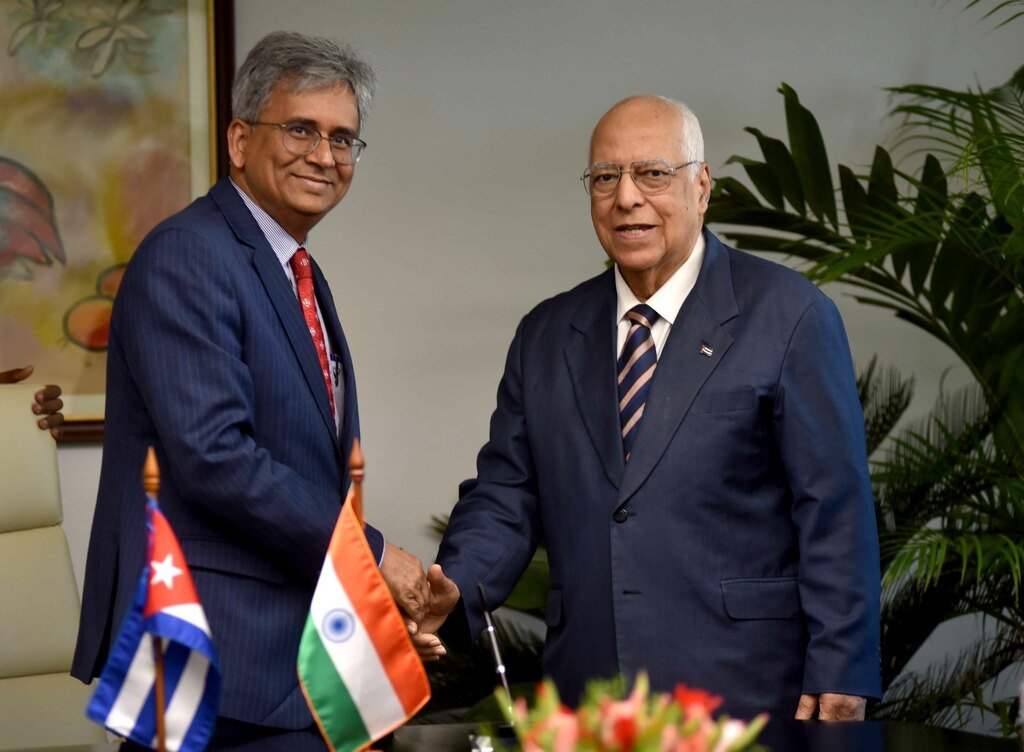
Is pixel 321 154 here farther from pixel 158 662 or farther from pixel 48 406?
pixel 48 406

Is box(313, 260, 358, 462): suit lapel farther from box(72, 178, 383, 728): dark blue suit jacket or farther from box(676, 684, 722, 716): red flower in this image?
box(676, 684, 722, 716): red flower

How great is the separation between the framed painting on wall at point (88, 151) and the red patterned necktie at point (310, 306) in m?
1.72

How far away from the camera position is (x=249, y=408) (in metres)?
2.29

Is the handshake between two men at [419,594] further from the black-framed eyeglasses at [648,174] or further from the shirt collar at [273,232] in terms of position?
the black-framed eyeglasses at [648,174]

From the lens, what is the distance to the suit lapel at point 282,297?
7.93 ft

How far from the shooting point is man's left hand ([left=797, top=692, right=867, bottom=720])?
8.00 feet

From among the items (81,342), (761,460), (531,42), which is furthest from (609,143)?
(81,342)

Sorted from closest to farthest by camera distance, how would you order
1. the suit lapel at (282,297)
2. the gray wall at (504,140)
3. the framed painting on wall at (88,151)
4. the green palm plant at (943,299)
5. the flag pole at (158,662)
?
the flag pole at (158,662)
the suit lapel at (282,297)
the green palm plant at (943,299)
the framed painting on wall at (88,151)
the gray wall at (504,140)

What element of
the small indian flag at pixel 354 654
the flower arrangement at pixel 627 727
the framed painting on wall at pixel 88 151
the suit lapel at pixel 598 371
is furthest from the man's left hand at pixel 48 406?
the flower arrangement at pixel 627 727

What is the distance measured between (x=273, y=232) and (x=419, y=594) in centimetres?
73

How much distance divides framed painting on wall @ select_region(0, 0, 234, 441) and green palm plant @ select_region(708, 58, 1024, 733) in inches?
65.5

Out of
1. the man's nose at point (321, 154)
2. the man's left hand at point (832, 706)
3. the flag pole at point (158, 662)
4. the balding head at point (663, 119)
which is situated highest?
the balding head at point (663, 119)

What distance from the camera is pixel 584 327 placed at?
110 inches

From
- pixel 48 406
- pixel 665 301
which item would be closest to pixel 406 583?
pixel 665 301
